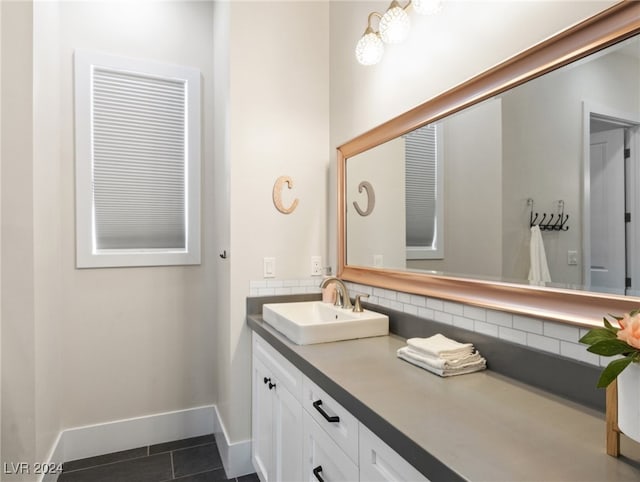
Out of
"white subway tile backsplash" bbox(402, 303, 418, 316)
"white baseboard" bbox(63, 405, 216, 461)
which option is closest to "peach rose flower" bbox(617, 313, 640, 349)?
"white subway tile backsplash" bbox(402, 303, 418, 316)

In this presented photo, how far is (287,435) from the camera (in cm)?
155

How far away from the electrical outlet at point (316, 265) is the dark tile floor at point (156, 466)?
120cm

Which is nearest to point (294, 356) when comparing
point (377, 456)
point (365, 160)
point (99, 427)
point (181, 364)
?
point (377, 456)

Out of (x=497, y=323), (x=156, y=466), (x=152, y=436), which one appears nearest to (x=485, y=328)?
(x=497, y=323)

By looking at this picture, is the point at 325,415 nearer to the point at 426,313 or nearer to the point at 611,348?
the point at 426,313

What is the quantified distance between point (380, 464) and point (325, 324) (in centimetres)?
68

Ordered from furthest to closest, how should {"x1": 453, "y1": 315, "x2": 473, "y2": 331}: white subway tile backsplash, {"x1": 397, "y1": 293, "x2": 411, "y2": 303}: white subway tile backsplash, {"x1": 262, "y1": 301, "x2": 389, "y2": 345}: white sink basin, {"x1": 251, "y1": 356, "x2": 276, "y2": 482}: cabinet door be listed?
{"x1": 251, "y1": 356, "x2": 276, "y2": 482}: cabinet door < {"x1": 397, "y1": 293, "x2": 411, "y2": 303}: white subway tile backsplash < {"x1": 262, "y1": 301, "x2": 389, "y2": 345}: white sink basin < {"x1": 453, "y1": 315, "x2": 473, "y2": 331}: white subway tile backsplash

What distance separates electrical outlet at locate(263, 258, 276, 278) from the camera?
2189mm

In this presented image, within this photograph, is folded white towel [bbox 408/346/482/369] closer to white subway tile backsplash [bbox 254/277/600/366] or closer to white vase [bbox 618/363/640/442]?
white subway tile backsplash [bbox 254/277/600/366]

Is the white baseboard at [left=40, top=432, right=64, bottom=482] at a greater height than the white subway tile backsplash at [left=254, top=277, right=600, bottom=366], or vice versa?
the white subway tile backsplash at [left=254, top=277, right=600, bottom=366]

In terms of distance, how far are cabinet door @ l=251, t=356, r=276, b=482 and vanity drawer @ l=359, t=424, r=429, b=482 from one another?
2.84 ft

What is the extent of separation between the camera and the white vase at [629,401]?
66 centimetres

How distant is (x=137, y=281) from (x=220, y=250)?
60 centimetres

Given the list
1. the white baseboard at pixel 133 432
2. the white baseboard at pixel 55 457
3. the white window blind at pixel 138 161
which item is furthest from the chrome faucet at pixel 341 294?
the white baseboard at pixel 55 457
